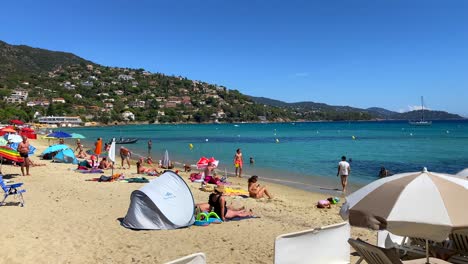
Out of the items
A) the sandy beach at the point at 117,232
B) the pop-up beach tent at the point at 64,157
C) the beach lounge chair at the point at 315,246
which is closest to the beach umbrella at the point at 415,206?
the beach lounge chair at the point at 315,246

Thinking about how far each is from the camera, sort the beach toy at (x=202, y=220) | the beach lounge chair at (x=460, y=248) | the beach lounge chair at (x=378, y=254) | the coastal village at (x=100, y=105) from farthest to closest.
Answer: the coastal village at (x=100, y=105), the beach toy at (x=202, y=220), the beach lounge chair at (x=460, y=248), the beach lounge chair at (x=378, y=254)

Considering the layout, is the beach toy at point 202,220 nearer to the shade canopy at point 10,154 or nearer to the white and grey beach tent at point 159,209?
the white and grey beach tent at point 159,209

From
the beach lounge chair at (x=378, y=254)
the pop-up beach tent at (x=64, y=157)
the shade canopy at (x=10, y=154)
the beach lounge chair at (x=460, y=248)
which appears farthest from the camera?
the pop-up beach tent at (x=64, y=157)

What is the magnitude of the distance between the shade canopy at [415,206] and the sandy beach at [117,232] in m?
2.86

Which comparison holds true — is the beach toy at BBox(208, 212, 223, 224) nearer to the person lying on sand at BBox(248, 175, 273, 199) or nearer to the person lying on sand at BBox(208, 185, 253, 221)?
the person lying on sand at BBox(208, 185, 253, 221)

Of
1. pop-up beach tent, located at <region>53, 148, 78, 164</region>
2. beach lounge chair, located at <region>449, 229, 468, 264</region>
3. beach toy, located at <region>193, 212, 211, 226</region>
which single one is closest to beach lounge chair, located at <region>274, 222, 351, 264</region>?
beach lounge chair, located at <region>449, 229, 468, 264</region>

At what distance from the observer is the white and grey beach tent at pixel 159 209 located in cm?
901

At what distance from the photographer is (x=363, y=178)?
70.4ft

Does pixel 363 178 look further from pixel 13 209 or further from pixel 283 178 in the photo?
pixel 13 209

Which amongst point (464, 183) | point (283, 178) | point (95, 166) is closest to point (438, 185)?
point (464, 183)

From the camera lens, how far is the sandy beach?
7148 mm

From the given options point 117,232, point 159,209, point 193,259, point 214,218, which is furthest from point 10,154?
point 193,259

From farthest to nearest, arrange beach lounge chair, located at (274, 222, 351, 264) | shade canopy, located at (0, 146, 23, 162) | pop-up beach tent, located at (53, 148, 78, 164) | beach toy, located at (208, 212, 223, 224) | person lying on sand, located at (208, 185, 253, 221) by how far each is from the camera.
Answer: pop-up beach tent, located at (53, 148, 78, 164)
shade canopy, located at (0, 146, 23, 162)
person lying on sand, located at (208, 185, 253, 221)
beach toy, located at (208, 212, 223, 224)
beach lounge chair, located at (274, 222, 351, 264)

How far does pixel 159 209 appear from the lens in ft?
29.5
